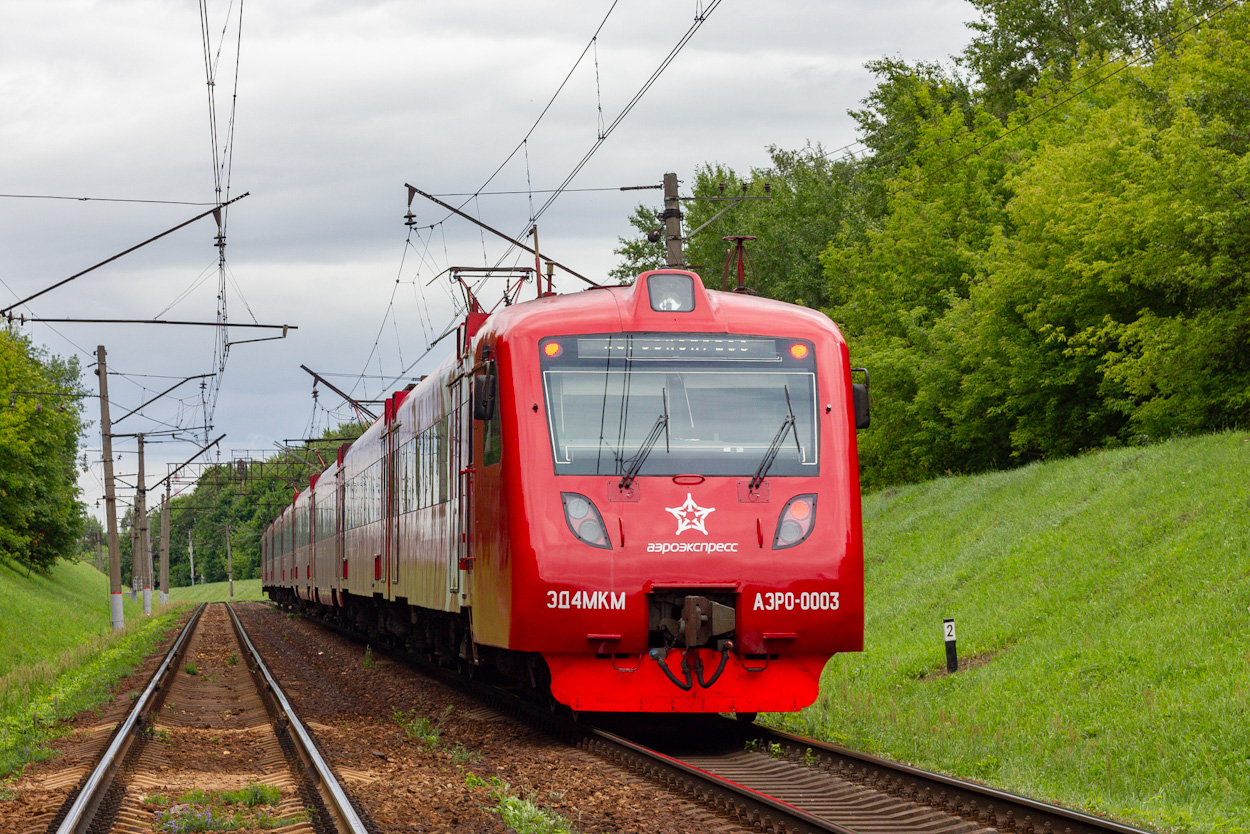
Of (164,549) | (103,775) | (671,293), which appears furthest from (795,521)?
(164,549)

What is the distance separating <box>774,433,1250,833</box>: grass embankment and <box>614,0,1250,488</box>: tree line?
2490 mm

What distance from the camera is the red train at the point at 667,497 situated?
10109mm

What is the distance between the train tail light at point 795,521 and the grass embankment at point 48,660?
552 centimetres

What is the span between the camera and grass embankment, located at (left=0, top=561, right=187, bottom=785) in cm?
1325

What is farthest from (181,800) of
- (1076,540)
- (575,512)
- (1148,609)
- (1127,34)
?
(1127,34)

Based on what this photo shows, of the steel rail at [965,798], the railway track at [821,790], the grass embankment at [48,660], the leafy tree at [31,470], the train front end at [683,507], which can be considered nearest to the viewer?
the steel rail at [965,798]

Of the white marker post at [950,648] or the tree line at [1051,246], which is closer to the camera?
the white marker post at [950,648]

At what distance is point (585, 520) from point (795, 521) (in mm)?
1564

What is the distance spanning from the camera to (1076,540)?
20281 mm

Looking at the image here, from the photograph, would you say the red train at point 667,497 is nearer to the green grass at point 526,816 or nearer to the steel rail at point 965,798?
the steel rail at point 965,798

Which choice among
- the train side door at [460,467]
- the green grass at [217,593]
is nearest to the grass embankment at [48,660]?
the train side door at [460,467]

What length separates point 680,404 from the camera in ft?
35.2

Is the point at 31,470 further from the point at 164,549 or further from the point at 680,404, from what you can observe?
the point at 680,404

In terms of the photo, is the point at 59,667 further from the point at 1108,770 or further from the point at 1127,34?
the point at 1127,34
